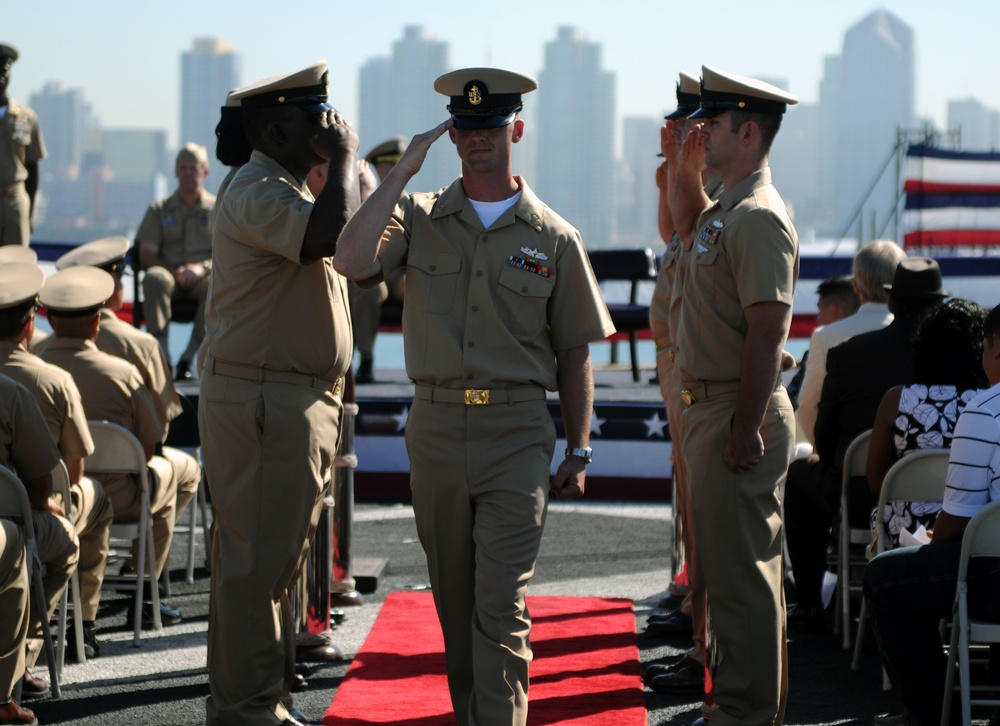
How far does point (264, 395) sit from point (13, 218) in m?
6.53

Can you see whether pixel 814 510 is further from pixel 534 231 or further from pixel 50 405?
pixel 50 405

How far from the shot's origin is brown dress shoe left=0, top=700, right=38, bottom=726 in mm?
4852

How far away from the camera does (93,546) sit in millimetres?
5961

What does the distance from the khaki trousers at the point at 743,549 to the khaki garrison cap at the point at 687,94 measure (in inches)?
58.8

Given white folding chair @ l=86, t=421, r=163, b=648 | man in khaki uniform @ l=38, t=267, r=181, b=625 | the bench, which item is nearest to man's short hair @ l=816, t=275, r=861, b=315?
man in khaki uniform @ l=38, t=267, r=181, b=625

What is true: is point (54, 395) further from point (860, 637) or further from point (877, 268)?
point (877, 268)

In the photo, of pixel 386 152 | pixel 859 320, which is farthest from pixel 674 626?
pixel 386 152

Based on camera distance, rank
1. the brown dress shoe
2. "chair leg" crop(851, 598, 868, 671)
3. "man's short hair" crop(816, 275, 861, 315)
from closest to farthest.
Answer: the brown dress shoe → "chair leg" crop(851, 598, 868, 671) → "man's short hair" crop(816, 275, 861, 315)

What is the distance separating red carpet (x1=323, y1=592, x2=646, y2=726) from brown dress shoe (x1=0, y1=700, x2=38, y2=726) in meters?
0.95

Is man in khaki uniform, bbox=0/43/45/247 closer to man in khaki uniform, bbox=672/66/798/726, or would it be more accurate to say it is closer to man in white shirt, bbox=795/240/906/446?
man in white shirt, bbox=795/240/906/446

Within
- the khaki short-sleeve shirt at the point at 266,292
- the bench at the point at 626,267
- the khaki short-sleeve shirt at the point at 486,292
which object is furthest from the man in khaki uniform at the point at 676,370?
the bench at the point at 626,267

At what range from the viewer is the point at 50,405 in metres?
5.37

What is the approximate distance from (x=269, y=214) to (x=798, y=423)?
10.3ft

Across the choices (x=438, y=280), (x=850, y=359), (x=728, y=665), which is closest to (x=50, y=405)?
(x=438, y=280)
